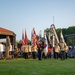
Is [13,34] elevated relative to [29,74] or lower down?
elevated

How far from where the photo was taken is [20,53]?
3981 cm

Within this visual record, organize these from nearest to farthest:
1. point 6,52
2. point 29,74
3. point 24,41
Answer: point 29,74
point 6,52
point 24,41

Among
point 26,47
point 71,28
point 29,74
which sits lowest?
point 29,74

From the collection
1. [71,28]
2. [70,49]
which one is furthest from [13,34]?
[71,28]

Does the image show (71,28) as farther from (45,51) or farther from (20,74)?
(20,74)

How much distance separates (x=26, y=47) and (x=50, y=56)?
360 cm

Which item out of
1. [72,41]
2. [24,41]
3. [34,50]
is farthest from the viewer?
[72,41]

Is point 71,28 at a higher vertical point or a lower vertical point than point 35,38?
higher

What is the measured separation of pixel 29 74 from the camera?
1246 cm

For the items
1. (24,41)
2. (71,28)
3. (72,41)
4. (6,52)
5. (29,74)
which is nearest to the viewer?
(29,74)

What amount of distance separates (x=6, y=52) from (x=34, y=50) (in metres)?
4.32

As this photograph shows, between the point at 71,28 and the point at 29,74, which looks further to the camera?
the point at 71,28

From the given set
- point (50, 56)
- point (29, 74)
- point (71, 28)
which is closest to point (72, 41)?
point (50, 56)

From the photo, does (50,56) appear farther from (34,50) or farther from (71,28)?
(71,28)
